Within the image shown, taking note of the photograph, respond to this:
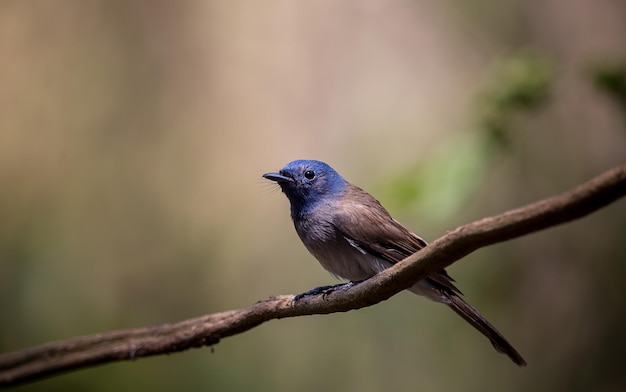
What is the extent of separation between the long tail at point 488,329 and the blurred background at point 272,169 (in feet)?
6.71

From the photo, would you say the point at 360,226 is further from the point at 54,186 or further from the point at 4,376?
the point at 54,186

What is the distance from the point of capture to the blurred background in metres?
Result: 5.00

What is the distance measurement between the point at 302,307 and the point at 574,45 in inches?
140

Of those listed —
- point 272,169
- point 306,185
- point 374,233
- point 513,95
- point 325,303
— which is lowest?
point 325,303

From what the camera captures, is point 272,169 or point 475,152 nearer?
point 475,152

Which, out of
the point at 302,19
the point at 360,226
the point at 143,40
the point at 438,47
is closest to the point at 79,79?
the point at 143,40

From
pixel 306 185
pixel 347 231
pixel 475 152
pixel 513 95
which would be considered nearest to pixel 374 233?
pixel 347 231

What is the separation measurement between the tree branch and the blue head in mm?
541

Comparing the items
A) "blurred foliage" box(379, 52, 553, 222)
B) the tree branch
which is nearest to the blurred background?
"blurred foliage" box(379, 52, 553, 222)

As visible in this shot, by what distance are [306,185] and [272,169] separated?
2.25 m

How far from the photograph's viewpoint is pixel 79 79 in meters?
5.57

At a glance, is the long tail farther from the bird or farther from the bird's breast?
the bird's breast

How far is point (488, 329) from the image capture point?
2.66 m

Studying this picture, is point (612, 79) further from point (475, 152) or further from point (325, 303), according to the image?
point (325, 303)
